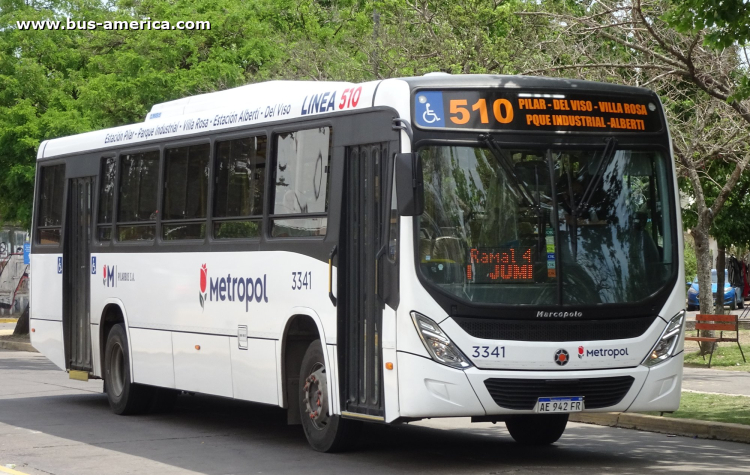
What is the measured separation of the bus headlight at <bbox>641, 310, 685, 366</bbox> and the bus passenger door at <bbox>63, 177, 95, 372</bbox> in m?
7.76

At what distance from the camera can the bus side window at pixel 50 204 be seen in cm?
1614

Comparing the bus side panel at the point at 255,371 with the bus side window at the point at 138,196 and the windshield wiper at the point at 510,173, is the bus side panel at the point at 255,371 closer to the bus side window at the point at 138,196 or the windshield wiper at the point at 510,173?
the bus side window at the point at 138,196

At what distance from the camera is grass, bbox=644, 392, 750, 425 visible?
42.4 ft

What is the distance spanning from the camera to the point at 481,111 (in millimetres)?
9734

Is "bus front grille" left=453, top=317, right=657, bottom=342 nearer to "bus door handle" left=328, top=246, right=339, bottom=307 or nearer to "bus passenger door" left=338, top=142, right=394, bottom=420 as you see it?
"bus passenger door" left=338, top=142, right=394, bottom=420

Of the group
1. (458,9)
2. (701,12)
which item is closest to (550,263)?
(701,12)

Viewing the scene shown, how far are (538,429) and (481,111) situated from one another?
10.9ft

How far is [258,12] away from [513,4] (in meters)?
7.15

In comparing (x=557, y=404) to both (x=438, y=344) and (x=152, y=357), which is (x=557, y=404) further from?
(x=152, y=357)

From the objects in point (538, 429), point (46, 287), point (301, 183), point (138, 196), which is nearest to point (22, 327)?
point (46, 287)

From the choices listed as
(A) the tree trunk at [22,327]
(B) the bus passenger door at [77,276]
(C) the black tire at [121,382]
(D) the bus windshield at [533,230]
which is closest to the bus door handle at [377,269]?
(D) the bus windshield at [533,230]

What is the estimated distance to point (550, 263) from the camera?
31.6 ft

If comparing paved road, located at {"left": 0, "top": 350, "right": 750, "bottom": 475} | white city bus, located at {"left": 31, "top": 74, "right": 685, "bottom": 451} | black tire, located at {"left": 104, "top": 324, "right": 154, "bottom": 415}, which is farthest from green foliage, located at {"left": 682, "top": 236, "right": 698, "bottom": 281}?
white city bus, located at {"left": 31, "top": 74, "right": 685, "bottom": 451}

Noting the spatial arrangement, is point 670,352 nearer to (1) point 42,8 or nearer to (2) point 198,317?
(2) point 198,317
